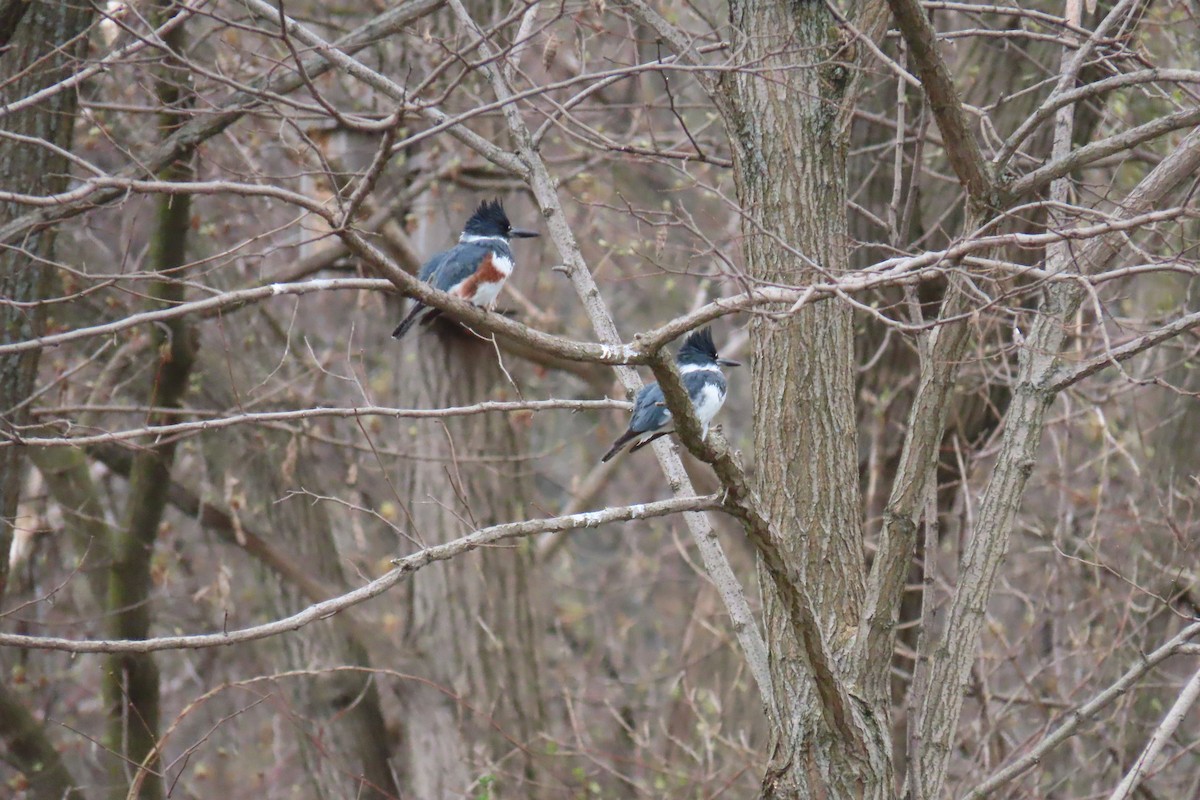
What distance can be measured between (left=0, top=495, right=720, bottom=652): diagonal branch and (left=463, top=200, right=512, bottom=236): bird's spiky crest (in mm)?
2416

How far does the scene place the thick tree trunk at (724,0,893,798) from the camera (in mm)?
3543

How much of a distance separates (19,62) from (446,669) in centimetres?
414

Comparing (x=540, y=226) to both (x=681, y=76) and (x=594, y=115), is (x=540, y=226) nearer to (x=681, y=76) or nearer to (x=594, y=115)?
(x=594, y=115)

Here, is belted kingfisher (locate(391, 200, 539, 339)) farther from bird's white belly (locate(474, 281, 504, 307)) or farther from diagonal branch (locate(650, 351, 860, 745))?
diagonal branch (locate(650, 351, 860, 745))

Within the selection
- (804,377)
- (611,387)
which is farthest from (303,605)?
(804,377)

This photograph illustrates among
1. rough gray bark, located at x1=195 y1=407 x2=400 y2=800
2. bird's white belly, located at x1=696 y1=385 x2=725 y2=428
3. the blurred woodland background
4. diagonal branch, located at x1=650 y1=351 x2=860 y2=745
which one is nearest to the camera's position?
diagonal branch, located at x1=650 y1=351 x2=860 y2=745

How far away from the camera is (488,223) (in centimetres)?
526

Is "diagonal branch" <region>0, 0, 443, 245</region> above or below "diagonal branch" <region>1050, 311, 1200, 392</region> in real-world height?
above

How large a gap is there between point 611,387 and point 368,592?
466cm

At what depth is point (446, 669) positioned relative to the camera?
721cm

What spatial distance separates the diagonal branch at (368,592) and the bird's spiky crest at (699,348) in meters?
2.19

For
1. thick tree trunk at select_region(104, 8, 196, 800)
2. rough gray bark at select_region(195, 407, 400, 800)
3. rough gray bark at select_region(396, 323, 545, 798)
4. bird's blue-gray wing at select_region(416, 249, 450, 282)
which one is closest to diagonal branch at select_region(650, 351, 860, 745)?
bird's blue-gray wing at select_region(416, 249, 450, 282)

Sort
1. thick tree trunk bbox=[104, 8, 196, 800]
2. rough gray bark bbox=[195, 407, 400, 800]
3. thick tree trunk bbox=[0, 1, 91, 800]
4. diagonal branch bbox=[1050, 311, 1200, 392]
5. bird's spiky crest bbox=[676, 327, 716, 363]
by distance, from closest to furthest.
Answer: diagonal branch bbox=[1050, 311, 1200, 392]
thick tree trunk bbox=[0, 1, 91, 800]
bird's spiky crest bbox=[676, 327, 716, 363]
thick tree trunk bbox=[104, 8, 196, 800]
rough gray bark bbox=[195, 407, 400, 800]

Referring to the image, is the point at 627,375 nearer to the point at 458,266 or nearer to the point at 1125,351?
the point at 458,266
